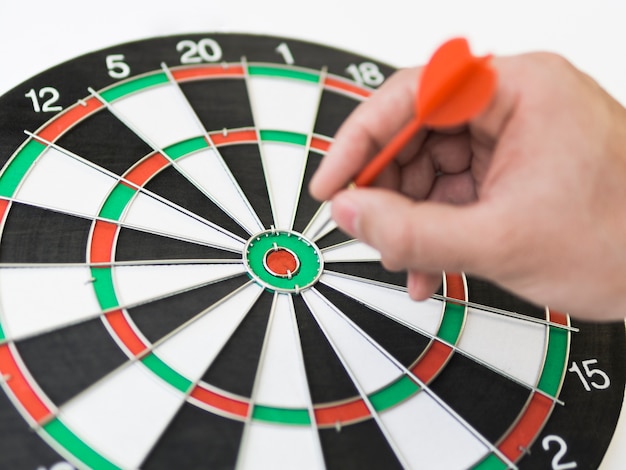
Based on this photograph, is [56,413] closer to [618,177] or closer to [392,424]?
[392,424]

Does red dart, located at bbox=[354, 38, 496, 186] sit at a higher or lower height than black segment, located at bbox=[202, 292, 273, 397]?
higher

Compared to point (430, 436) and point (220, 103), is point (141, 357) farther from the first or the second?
point (220, 103)

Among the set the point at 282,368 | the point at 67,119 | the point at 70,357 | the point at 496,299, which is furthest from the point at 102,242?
the point at 496,299

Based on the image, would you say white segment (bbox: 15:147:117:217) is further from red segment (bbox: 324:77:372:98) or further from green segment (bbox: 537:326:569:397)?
green segment (bbox: 537:326:569:397)

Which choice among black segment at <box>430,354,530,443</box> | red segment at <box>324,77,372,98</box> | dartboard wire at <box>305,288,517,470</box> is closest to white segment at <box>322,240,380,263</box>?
dartboard wire at <box>305,288,517,470</box>

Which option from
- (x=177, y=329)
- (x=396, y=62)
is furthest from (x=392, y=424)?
(x=396, y=62)

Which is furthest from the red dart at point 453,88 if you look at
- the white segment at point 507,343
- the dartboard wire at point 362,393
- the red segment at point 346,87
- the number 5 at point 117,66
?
the number 5 at point 117,66

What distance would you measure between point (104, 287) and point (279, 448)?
1.63 feet

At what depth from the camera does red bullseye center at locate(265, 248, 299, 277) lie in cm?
153

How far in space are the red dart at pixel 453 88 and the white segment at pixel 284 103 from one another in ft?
2.42

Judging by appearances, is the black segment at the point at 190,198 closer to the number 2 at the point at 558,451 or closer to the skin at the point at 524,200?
the skin at the point at 524,200

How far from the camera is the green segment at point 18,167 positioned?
1.49 m

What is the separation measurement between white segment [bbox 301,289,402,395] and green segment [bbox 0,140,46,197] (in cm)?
70

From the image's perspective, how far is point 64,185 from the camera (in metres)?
1.53
